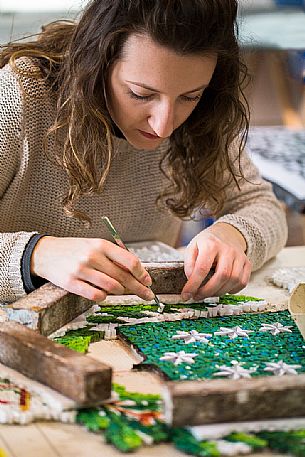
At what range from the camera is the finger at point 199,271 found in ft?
5.40

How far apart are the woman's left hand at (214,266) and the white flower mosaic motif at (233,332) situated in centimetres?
14

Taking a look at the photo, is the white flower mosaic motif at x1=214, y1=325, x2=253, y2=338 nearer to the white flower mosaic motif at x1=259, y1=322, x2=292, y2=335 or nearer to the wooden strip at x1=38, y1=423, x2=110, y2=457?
the white flower mosaic motif at x1=259, y1=322, x2=292, y2=335

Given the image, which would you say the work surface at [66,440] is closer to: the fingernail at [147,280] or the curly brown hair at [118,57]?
the fingernail at [147,280]

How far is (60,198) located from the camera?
6.32ft

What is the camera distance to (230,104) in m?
1.86

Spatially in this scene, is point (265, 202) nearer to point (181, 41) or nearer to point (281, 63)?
point (181, 41)

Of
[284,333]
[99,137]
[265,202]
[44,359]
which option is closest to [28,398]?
[44,359]

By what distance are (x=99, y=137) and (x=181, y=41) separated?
0.28 meters

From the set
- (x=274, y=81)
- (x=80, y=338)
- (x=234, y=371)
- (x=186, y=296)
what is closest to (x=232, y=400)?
(x=234, y=371)

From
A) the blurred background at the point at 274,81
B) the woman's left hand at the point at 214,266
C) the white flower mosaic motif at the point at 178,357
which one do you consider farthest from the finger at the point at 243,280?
the blurred background at the point at 274,81

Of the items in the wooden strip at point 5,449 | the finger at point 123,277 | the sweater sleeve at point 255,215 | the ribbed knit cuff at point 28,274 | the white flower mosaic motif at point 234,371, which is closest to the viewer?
the wooden strip at point 5,449

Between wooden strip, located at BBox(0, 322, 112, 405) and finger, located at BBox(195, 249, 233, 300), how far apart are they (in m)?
0.40

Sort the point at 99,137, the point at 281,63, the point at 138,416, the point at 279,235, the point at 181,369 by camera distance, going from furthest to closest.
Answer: the point at 281,63, the point at 279,235, the point at 99,137, the point at 181,369, the point at 138,416

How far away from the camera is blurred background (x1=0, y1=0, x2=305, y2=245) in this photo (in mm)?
2631
